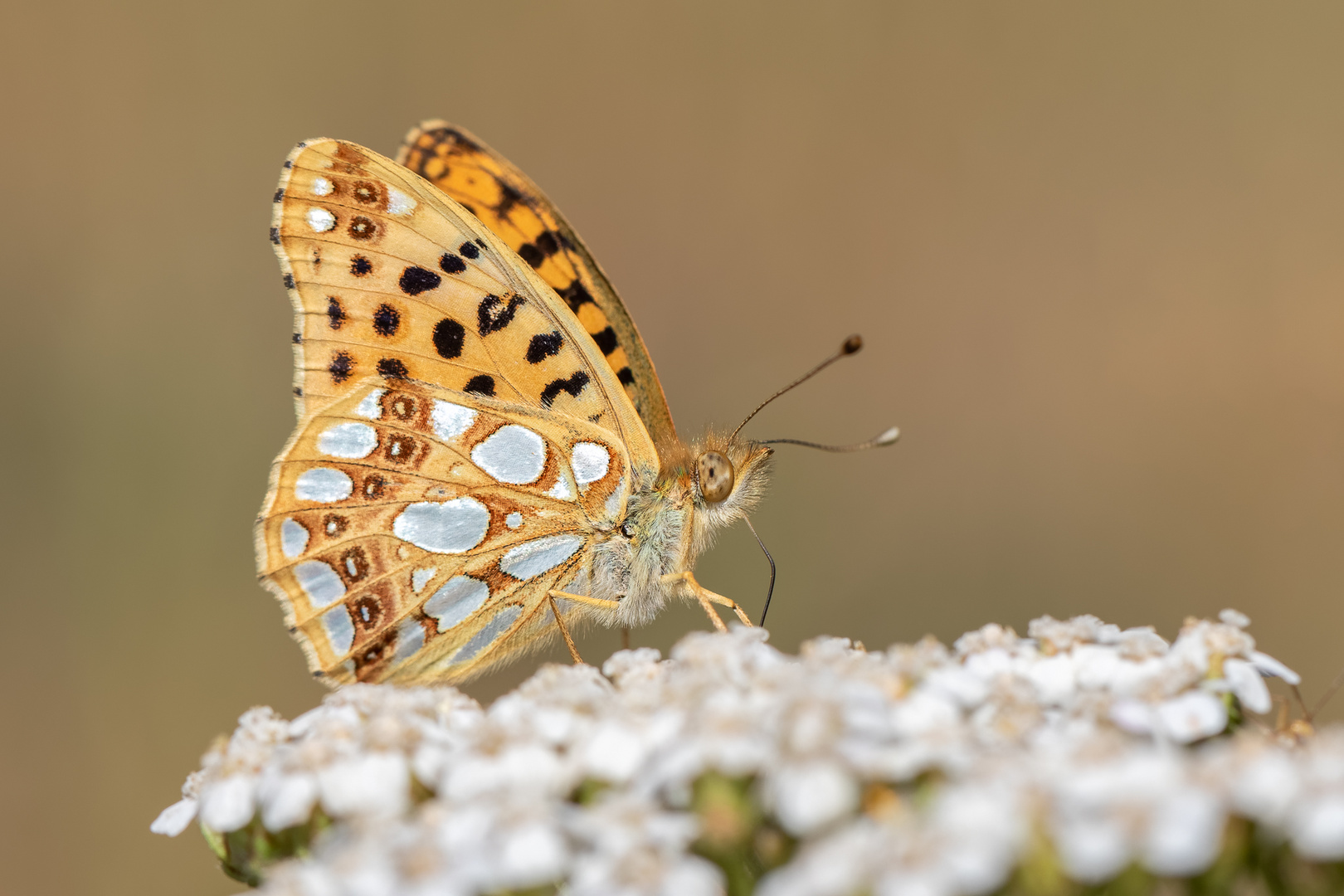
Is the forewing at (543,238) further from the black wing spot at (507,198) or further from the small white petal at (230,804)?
the small white petal at (230,804)

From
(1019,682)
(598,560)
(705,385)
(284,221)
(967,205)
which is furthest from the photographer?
(967,205)

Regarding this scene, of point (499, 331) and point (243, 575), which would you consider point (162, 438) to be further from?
point (499, 331)

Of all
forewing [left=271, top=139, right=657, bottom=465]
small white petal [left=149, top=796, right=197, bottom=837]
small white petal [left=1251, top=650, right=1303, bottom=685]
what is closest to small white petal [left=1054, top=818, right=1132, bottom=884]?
small white petal [left=1251, top=650, right=1303, bottom=685]

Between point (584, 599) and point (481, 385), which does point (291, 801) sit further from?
point (481, 385)

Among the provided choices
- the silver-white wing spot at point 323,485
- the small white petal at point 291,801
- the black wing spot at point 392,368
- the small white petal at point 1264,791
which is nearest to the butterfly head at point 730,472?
the black wing spot at point 392,368

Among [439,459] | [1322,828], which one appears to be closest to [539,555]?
[439,459]

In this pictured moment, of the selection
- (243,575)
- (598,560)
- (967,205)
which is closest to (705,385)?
(967,205)
